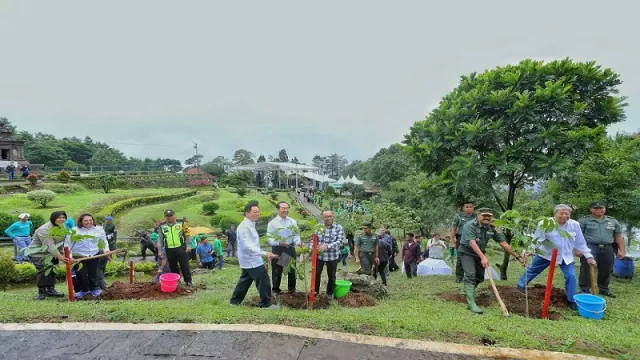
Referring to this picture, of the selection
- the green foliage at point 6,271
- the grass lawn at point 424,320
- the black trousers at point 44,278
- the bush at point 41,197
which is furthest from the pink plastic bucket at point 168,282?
the bush at point 41,197

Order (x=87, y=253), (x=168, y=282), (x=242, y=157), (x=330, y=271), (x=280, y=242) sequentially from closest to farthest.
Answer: (x=280, y=242)
(x=330, y=271)
(x=87, y=253)
(x=168, y=282)
(x=242, y=157)

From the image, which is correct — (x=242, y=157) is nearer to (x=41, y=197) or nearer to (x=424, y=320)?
(x=41, y=197)

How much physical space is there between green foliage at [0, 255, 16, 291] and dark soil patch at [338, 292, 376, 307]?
302 inches

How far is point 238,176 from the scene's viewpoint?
51219mm

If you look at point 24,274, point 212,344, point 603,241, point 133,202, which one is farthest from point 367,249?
point 133,202

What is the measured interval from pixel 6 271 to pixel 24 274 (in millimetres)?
426

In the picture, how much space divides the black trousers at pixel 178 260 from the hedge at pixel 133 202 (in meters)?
12.7

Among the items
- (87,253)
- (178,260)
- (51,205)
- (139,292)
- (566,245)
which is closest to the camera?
(566,245)

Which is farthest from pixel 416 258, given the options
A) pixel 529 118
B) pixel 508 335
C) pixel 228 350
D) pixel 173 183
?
pixel 173 183

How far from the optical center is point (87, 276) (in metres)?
6.00

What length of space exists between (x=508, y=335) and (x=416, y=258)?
6.18 m

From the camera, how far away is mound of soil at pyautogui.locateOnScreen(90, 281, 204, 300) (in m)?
5.96

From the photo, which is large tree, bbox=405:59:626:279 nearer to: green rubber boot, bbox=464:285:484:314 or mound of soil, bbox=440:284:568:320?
mound of soil, bbox=440:284:568:320

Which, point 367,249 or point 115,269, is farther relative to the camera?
point 115,269
